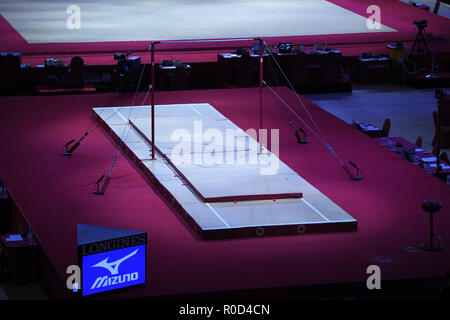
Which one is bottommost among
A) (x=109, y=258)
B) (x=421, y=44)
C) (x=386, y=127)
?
(x=109, y=258)

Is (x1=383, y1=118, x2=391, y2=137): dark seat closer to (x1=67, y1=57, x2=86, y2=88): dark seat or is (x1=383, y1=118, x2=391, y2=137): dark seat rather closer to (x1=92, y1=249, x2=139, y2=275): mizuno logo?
(x1=67, y1=57, x2=86, y2=88): dark seat

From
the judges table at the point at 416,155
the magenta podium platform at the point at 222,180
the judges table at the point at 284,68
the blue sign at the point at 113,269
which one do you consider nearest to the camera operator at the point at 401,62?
the judges table at the point at 284,68

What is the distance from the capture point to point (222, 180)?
11.7 m

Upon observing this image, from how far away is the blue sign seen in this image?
880 centimetres

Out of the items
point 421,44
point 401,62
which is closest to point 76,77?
point 401,62

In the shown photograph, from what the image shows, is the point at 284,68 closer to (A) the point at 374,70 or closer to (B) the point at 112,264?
(A) the point at 374,70

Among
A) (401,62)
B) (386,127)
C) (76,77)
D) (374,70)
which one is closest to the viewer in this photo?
(386,127)

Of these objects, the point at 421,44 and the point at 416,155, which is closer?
the point at 416,155

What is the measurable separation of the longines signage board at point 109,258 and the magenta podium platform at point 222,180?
4.38 ft

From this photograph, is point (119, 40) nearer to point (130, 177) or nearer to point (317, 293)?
point (130, 177)

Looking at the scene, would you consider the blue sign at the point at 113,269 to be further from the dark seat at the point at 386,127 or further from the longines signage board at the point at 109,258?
the dark seat at the point at 386,127

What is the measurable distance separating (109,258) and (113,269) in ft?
0.46

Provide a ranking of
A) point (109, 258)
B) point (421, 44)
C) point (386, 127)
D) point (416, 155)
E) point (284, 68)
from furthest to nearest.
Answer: point (421, 44) → point (284, 68) → point (386, 127) → point (416, 155) → point (109, 258)

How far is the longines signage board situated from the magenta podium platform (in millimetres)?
1336
